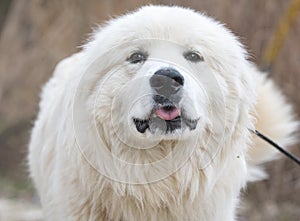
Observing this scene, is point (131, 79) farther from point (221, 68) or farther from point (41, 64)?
point (41, 64)

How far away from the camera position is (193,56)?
14.2 ft

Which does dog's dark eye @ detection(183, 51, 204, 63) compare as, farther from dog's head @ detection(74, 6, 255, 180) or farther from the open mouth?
the open mouth

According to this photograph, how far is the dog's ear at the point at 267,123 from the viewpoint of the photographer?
5.45 meters

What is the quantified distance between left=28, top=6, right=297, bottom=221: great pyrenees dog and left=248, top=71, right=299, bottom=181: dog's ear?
845 mm

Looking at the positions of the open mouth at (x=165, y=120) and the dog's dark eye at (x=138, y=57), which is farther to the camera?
the dog's dark eye at (x=138, y=57)

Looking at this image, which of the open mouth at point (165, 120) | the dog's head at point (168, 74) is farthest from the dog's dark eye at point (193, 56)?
the open mouth at point (165, 120)

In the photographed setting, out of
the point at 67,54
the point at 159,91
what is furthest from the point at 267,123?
the point at 67,54

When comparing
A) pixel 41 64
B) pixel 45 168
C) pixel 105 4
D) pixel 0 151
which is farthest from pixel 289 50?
pixel 45 168

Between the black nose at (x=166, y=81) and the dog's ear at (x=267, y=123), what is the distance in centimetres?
149

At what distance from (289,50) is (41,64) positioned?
11.0 ft

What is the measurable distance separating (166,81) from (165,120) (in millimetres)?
248

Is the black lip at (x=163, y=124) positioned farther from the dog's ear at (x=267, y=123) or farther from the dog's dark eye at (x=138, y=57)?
the dog's ear at (x=267, y=123)

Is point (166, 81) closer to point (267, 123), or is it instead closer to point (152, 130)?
point (152, 130)

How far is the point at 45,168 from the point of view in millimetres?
4938
